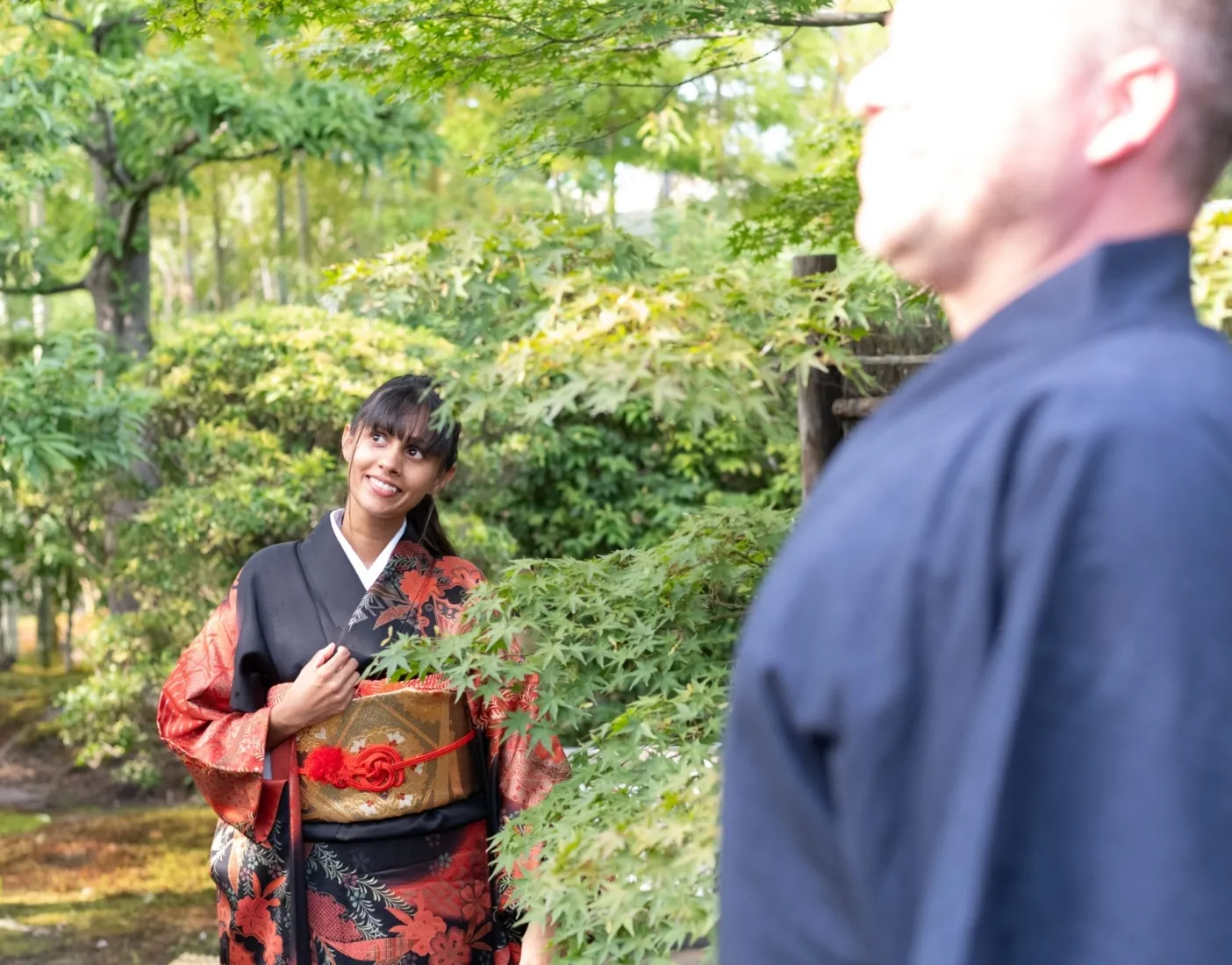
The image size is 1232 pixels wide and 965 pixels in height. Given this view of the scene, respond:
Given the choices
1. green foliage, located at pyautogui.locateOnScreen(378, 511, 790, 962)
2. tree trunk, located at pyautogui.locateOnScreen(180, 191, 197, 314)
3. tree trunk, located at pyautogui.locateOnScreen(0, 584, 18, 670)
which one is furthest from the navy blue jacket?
tree trunk, located at pyautogui.locateOnScreen(180, 191, 197, 314)

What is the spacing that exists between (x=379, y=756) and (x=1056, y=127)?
2168 millimetres

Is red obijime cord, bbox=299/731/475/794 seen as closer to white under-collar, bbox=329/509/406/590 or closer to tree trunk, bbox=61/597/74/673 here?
white under-collar, bbox=329/509/406/590

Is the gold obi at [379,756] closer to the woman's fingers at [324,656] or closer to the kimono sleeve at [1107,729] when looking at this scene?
the woman's fingers at [324,656]

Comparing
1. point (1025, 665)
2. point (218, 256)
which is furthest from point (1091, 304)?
point (218, 256)

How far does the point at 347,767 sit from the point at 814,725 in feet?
6.80

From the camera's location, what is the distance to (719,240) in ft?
30.3

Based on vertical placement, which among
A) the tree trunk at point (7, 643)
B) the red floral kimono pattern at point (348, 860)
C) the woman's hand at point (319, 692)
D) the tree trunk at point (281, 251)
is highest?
the tree trunk at point (281, 251)

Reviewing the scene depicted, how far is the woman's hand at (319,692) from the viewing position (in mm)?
2736

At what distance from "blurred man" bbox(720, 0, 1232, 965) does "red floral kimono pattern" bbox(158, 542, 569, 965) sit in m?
1.88

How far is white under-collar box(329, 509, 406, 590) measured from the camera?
9.77 ft

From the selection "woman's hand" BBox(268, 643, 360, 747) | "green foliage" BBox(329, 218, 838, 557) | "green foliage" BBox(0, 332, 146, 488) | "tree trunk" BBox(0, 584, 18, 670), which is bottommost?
"tree trunk" BBox(0, 584, 18, 670)

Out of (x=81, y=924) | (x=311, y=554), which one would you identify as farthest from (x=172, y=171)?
(x=311, y=554)

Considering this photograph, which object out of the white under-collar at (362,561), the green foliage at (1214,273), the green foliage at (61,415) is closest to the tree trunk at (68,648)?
the green foliage at (61,415)

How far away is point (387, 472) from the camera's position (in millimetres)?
2834
